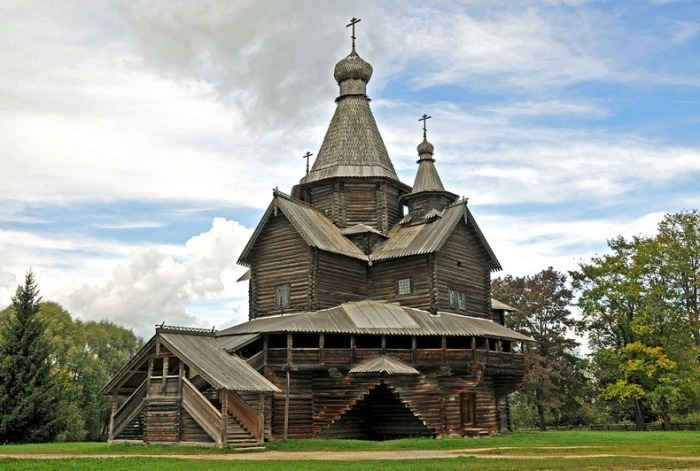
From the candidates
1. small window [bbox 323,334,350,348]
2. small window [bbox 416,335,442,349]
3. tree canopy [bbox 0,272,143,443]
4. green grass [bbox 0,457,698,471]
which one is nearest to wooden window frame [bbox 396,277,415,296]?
small window [bbox 416,335,442,349]

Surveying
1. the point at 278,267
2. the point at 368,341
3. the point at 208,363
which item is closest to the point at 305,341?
the point at 368,341

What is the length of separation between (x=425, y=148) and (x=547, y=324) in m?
21.0

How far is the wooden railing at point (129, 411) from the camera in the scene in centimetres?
2791

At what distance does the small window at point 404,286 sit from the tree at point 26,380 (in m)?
19.9

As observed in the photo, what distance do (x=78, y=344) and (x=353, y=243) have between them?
35095 mm

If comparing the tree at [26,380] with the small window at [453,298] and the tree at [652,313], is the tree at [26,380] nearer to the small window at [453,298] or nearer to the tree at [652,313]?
the small window at [453,298]

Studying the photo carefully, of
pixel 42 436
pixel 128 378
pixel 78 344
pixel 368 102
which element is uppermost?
pixel 368 102

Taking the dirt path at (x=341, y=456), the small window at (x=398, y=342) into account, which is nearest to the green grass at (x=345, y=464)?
the dirt path at (x=341, y=456)

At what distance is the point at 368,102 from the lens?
44469mm

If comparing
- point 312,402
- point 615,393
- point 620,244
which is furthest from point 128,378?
point 620,244

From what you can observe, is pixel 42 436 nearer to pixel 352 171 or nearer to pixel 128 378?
pixel 128 378

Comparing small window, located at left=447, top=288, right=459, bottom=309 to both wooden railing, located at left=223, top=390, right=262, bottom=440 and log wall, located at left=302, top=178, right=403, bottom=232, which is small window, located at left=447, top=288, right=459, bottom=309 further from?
wooden railing, located at left=223, top=390, right=262, bottom=440

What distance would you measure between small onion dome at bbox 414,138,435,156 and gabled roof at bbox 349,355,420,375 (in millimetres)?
15643

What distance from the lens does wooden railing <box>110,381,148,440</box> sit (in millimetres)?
27911
